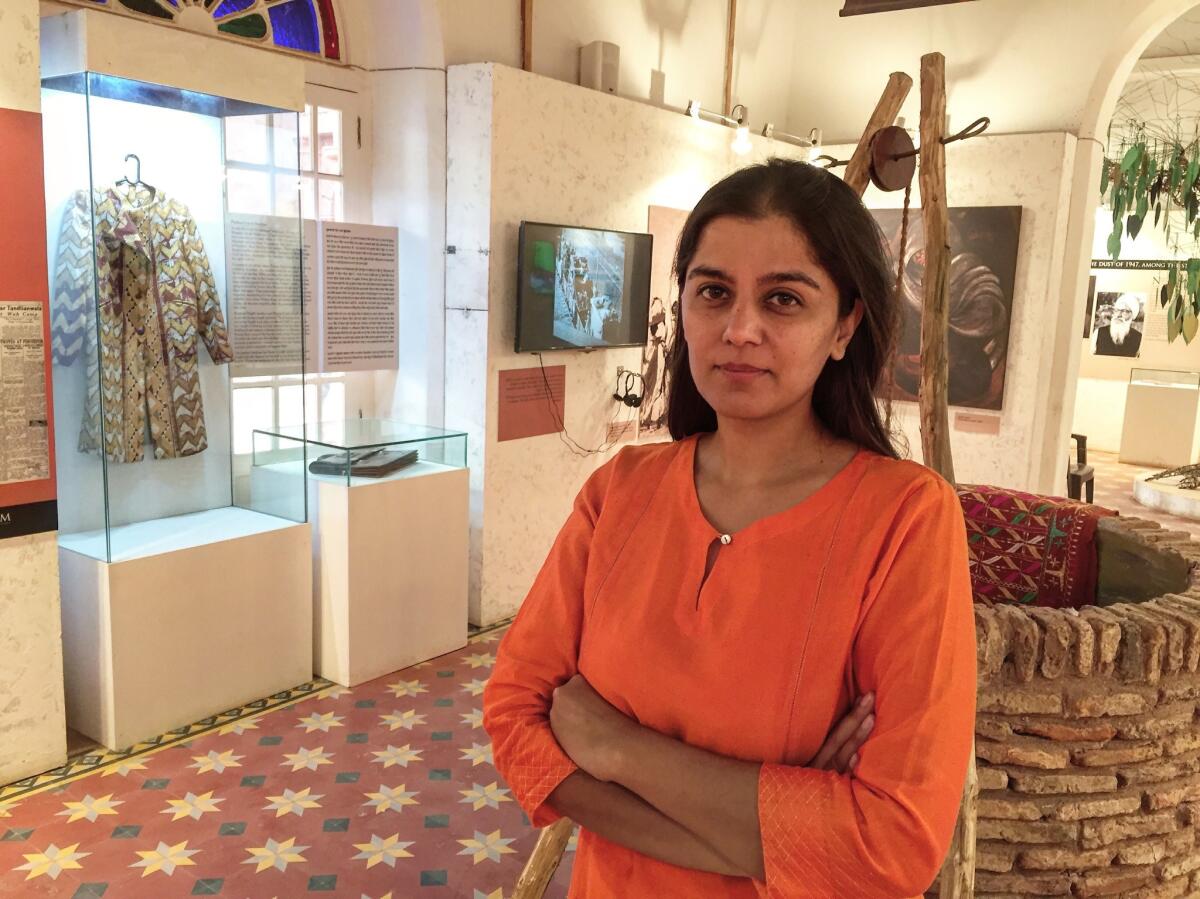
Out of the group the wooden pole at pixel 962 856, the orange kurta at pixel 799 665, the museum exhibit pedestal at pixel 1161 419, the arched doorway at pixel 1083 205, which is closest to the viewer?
the orange kurta at pixel 799 665

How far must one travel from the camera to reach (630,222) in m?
5.73

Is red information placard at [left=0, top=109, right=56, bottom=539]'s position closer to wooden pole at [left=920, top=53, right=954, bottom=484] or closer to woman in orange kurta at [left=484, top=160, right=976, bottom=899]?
woman in orange kurta at [left=484, top=160, right=976, bottom=899]

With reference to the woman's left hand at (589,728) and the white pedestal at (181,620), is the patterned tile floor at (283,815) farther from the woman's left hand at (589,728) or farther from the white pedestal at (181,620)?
the woman's left hand at (589,728)

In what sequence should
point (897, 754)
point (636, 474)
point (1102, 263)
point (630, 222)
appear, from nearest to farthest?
point (897, 754)
point (636, 474)
point (630, 222)
point (1102, 263)

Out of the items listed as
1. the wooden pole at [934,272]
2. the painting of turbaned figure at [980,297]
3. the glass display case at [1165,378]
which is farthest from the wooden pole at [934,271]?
the glass display case at [1165,378]

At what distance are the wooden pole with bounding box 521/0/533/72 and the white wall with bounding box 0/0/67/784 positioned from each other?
2.45 metres

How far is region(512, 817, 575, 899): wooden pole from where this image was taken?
214 centimetres

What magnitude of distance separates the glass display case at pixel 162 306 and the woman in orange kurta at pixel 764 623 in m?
2.91

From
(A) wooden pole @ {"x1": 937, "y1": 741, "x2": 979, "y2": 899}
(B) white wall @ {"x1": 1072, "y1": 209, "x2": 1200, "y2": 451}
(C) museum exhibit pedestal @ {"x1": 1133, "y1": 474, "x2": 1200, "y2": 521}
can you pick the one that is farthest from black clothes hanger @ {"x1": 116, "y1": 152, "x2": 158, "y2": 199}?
(B) white wall @ {"x1": 1072, "y1": 209, "x2": 1200, "y2": 451}

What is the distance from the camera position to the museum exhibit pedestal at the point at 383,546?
427cm

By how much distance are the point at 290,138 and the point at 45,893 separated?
9.55 feet

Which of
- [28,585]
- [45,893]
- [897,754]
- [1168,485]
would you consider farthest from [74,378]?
[1168,485]

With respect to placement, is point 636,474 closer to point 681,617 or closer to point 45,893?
point 681,617

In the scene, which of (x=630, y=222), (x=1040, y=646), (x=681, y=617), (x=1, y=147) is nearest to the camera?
(x=681, y=617)
